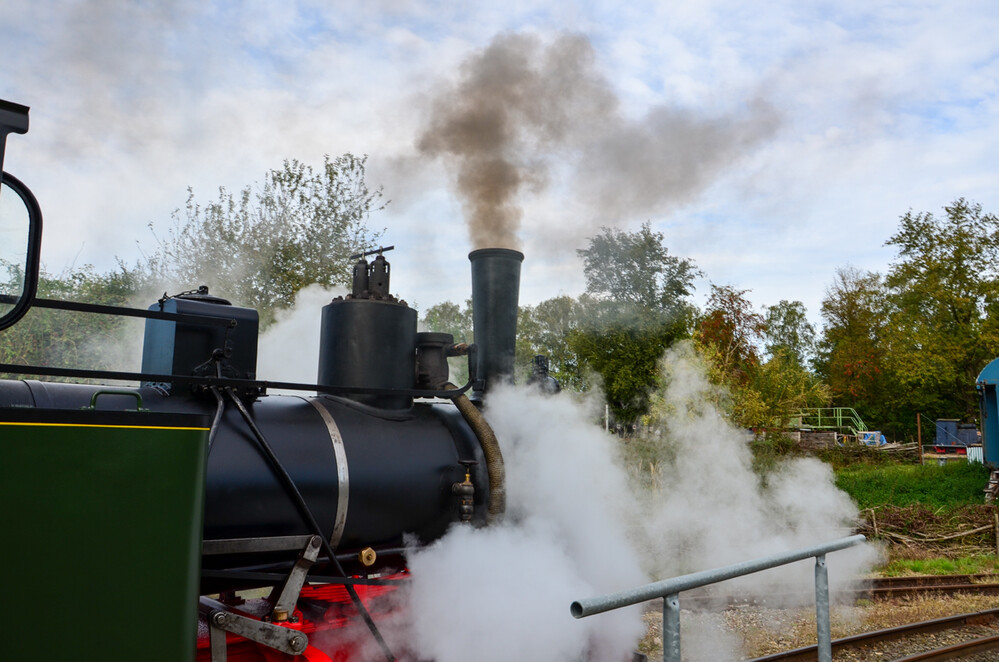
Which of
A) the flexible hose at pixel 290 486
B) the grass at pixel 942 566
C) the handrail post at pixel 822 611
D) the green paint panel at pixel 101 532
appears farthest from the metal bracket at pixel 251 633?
the grass at pixel 942 566

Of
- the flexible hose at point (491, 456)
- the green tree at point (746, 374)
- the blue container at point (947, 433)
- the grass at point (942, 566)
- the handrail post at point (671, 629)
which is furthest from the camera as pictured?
the blue container at point (947, 433)

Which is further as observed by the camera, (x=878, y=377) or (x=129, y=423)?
(x=878, y=377)

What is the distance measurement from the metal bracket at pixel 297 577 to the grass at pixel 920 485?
1293cm

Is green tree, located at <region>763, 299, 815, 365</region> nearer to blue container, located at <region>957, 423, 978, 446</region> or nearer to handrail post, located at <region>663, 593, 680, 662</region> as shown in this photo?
blue container, located at <region>957, 423, 978, 446</region>

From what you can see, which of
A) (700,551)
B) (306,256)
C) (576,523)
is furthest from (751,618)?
(306,256)

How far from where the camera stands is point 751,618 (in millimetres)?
7211

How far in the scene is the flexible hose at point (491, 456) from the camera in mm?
3939

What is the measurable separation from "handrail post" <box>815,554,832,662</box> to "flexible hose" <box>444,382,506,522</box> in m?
1.73

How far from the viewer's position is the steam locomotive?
194cm

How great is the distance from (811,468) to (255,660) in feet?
43.5

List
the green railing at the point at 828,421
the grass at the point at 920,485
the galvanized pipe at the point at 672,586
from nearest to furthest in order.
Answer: the galvanized pipe at the point at 672,586
the grass at the point at 920,485
the green railing at the point at 828,421

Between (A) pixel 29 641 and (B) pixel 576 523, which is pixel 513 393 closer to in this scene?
(B) pixel 576 523

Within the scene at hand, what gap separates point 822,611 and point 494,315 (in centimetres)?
246

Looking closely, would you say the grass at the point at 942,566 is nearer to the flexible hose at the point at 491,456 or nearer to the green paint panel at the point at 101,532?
the flexible hose at the point at 491,456
